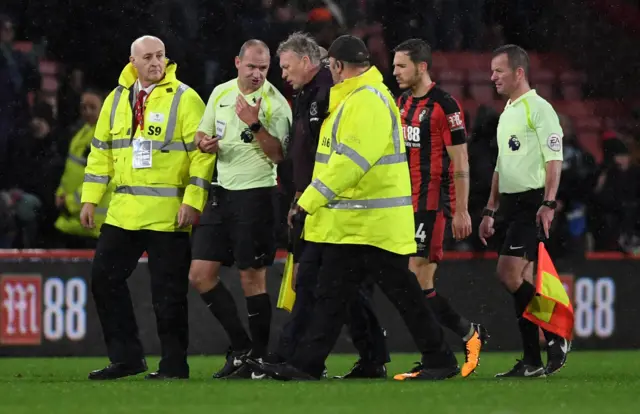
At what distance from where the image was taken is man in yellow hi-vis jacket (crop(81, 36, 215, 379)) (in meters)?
9.70

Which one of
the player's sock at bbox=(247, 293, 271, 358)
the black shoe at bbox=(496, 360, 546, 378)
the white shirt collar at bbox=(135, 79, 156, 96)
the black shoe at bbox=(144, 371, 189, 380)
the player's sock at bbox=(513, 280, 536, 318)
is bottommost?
the black shoe at bbox=(496, 360, 546, 378)

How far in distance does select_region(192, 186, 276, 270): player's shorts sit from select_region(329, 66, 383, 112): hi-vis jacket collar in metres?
1.29

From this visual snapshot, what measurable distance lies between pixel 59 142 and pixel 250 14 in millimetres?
2348

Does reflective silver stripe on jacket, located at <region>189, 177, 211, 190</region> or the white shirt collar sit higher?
the white shirt collar

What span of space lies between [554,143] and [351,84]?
179cm

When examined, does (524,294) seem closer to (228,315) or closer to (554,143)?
(554,143)

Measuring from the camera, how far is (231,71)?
597 inches

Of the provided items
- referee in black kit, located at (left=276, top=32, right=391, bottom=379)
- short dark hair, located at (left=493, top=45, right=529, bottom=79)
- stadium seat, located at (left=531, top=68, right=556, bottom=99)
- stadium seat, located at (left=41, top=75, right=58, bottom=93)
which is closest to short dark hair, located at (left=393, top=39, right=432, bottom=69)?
short dark hair, located at (left=493, top=45, right=529, bottom=79)

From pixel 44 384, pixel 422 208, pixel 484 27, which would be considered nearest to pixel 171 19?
pixel 484 27

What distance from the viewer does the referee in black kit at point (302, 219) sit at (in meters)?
9.25

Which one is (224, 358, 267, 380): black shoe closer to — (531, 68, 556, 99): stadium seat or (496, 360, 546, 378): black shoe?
(496, 360, 546, 378): black shoe

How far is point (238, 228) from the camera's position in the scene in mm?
10016

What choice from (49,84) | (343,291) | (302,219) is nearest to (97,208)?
(49,84)

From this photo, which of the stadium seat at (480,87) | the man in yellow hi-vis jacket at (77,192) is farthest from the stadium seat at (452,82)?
the man in yellow hi-vis jacket at (77,192)
